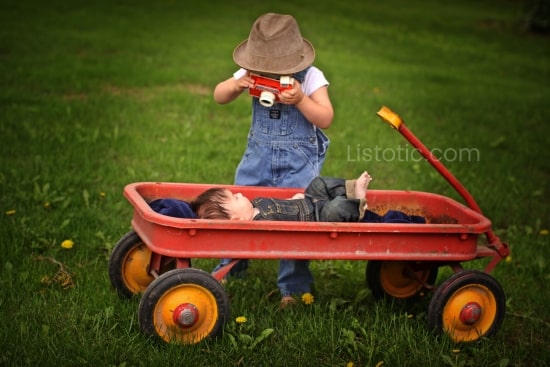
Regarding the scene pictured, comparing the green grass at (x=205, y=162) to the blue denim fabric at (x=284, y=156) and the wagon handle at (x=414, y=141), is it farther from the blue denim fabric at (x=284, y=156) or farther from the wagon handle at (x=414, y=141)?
the wagon handle at (x=414, y=141)

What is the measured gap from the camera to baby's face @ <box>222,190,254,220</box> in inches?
137

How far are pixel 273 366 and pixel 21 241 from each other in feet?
5.97

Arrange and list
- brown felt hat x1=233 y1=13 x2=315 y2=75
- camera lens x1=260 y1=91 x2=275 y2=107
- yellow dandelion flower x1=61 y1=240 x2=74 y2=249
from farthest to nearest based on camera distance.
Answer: yellow dandelion flower x1=61 y1=240 x2=74 y2=249, brown felt hat x1=233 y1=13 x2=315 y2=75, camera lens x1=260 y1=91 x2=275 y2=107

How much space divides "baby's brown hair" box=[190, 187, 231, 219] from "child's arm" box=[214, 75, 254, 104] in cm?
55

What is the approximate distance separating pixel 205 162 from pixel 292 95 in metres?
2.44

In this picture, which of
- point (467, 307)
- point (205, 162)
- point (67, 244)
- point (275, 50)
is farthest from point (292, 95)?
point (205, 162)

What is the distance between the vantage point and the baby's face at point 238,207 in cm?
349

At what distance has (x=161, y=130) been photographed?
6691 mm

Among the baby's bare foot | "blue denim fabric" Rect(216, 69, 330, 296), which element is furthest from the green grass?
the baby's bare foot

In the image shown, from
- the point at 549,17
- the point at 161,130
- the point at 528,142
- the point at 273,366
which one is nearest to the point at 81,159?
the point at 161,130

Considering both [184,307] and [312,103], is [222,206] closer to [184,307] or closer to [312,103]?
[184,307]

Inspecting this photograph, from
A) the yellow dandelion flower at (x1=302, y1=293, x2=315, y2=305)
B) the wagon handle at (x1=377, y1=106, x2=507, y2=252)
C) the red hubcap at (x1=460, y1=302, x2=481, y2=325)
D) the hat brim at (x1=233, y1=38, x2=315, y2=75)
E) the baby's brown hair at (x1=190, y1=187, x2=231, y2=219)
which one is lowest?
the yellow dandelion flower at (x1=302, y1=293, x2=315, y2=305)

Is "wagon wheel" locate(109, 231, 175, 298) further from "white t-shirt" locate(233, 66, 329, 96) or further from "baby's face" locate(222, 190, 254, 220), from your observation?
"white t-shirt" locate(233, 66, 329, 96)
